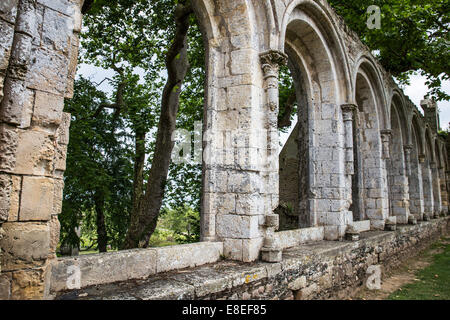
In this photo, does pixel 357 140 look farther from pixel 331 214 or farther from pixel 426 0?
pixel 426 0

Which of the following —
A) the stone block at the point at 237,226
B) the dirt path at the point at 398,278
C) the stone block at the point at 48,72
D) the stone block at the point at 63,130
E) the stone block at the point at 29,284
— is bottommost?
the dirt path at the point at 398,278

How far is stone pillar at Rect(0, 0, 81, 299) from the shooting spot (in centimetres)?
181

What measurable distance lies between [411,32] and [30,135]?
10943mm

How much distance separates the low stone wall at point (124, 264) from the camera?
242cm

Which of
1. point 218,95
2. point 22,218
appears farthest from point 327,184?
point 22,218

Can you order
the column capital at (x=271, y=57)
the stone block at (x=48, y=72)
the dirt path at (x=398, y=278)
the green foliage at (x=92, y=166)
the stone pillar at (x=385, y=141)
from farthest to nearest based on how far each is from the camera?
the stone pillar at (x=385, y=141) → the green foliage at (x=92, y=166) → the dirt path at (x=398, y=278) → the column capital at (x=271, y=57) → the stone block at (x=48, y=72)

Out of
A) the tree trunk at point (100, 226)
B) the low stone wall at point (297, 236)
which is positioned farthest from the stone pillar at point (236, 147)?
the tree trunk at point (100, 226)

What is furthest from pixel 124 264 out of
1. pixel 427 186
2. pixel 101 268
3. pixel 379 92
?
pixel 427 186

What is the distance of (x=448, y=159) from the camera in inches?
673

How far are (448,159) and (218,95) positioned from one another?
18023mm

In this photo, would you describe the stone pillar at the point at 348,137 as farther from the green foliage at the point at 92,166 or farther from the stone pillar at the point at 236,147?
the green foliage at the point at 92,166

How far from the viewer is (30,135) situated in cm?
193

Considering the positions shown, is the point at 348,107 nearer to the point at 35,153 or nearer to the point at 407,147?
the point at 407,147
